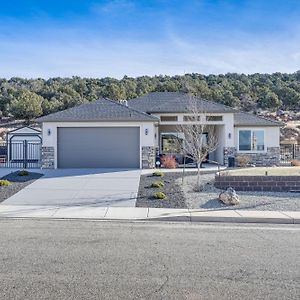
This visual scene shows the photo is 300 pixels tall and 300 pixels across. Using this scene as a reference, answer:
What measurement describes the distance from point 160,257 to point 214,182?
8.97 m

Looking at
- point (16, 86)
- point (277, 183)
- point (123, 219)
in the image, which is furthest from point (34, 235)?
point (16, 86)

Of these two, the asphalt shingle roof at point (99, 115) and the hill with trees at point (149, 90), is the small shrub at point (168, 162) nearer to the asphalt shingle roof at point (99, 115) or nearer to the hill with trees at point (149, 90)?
the asphalt shingle roof at point (99, 115)

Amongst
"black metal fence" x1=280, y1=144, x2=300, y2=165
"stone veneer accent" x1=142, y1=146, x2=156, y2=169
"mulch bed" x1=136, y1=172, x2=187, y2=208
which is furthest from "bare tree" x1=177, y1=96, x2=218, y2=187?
"black metal fence" x1=280, y1=144, x2=300, y2=165

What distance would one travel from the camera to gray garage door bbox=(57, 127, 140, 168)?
69.7ft

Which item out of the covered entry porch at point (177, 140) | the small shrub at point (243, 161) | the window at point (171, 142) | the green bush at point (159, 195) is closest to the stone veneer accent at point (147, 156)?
the covered entry porch at point (177, 140)

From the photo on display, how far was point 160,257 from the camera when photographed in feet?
20.5

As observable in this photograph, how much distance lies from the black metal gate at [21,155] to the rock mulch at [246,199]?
12293 mm

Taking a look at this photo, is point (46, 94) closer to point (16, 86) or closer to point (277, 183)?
point (16, 86)

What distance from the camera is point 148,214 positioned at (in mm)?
10383

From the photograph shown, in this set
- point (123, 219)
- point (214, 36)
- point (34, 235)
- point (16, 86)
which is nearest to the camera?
point (34, 235)

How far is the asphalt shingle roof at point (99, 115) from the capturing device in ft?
68.9

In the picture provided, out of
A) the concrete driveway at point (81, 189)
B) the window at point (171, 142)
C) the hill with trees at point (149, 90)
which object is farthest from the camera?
the hill with trees at point (149, 90)

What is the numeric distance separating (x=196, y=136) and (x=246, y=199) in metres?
→ 4.79

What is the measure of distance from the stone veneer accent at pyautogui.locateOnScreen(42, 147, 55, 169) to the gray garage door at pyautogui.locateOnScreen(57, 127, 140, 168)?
1.39ft
